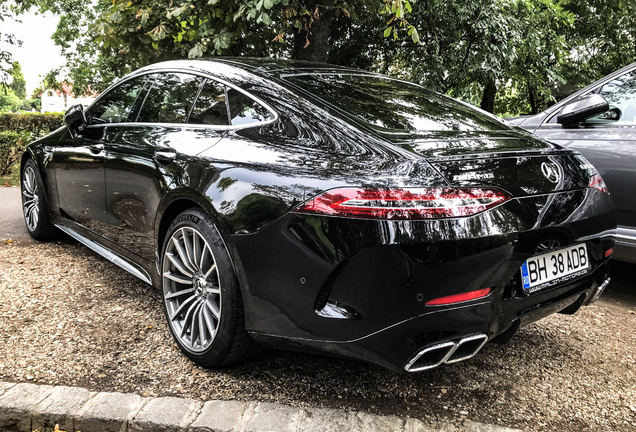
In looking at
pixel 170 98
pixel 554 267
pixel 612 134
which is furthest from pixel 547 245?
pixel 170 98

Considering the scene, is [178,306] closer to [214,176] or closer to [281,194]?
[214,176]

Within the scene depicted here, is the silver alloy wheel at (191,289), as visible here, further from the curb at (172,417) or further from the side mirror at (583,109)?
the side mirror at (583,109)

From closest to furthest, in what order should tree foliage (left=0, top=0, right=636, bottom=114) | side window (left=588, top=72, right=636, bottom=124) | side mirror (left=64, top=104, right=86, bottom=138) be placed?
side window (left=588, top=72, right=636, bottom=124) → side mirror (left=64, top=104, right=86, bottom=138) → tree foliage (left=0, top=0, right=636, bottom=114)

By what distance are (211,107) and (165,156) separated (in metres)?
0.36

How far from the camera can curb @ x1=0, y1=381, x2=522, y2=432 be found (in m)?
2.17

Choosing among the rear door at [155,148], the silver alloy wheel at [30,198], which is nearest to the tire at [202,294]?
the rear door at [155,148]

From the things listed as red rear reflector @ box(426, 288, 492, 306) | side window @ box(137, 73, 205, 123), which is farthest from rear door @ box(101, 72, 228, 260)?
red rear reflector @ box(426, 288, 492, 306)

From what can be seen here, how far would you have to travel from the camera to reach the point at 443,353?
6.77ft

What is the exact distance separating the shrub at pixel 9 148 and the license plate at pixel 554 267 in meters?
9.84

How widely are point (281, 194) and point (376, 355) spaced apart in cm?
73

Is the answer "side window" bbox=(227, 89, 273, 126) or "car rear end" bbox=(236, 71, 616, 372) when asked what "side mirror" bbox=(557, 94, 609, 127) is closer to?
"car rear end" bbox=(236, 71, 616, 372)

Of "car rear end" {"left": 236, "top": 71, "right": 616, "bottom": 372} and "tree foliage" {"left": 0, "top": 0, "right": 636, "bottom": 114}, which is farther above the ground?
"tree foliage" {"left": 0, "top": 0, "right": 636, "bottom": 114}

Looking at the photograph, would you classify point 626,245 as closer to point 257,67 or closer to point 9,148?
point 257,67

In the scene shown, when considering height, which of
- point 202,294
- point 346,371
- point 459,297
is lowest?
point 346,371
